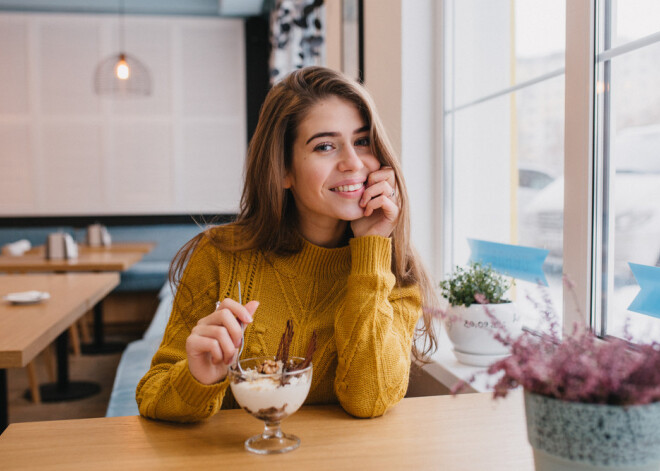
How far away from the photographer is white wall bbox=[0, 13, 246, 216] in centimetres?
613

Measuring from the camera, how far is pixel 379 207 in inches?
56.5

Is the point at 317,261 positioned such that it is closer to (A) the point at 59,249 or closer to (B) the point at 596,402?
(B) the point at 596,402

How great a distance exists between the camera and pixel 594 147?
1400 millimetres

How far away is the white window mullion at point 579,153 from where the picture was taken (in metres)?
1.40

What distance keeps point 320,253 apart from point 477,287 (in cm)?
47

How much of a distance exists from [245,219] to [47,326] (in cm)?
101

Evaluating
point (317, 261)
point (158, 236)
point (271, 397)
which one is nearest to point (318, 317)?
point (317, 261)

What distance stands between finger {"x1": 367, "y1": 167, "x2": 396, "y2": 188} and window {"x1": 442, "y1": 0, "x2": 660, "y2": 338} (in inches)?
15.9

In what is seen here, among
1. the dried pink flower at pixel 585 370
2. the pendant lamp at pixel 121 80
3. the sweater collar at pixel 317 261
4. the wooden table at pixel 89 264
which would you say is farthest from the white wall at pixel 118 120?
the dried pink flower at pixel 585 370

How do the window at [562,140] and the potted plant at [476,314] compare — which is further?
the potted plant at [476,314]

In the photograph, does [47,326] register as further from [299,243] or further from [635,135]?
[635,135]

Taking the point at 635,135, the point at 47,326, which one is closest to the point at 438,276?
the point at 635,135

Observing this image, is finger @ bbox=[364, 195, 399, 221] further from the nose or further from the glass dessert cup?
the glass dessert cup

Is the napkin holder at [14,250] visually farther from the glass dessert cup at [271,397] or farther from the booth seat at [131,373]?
the glass dessert cup at [271,397]
